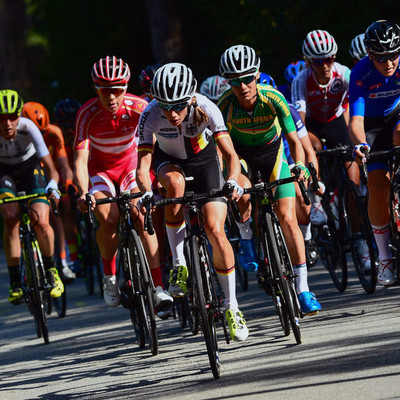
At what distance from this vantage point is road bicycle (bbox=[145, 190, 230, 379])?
727 centimetres

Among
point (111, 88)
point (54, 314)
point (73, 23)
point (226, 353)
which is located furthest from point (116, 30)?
point (226, 353)

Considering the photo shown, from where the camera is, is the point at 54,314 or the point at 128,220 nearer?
the point at 128,220

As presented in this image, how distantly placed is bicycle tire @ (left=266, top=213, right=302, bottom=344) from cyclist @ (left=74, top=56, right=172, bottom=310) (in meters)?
1.27

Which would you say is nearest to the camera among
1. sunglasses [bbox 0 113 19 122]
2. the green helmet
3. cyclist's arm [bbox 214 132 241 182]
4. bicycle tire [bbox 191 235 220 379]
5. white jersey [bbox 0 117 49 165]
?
bicycle tire [bbox 191 235 220 379]

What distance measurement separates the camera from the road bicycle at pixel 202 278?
7.27m

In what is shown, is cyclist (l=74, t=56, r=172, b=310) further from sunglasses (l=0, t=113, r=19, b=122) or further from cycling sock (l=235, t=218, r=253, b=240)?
sunglasses (l=0, t=113, r=19, b=122)

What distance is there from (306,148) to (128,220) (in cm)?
167

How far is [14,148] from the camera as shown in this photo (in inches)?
434

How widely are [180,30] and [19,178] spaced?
39.8ft

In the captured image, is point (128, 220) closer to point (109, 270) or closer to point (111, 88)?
point (109, 270)

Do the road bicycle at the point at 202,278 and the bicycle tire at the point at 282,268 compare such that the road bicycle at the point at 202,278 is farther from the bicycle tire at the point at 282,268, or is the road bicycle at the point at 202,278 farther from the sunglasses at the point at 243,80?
the sunglasses at the point at 243,80

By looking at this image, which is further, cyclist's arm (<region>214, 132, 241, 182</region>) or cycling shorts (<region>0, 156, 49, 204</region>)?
cycling shorts (<region>0, 156, 49, 204</region>)

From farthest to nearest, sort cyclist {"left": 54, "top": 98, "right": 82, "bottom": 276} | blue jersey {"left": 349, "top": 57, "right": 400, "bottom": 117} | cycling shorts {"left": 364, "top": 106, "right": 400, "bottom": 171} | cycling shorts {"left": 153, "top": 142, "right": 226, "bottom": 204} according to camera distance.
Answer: cyclist {"left": 54, "top": 98, "right": 82, "bottom": 276}
cycling shorts {"left": 364, "top": 106, "right": 400, "bottom": 171}
blue jersey {"left": 349, "top": 57, "right": 400, "bottom": 117}
cycling shorts {"left": 153, "top": 142, "right": 226, "bottom": 204}

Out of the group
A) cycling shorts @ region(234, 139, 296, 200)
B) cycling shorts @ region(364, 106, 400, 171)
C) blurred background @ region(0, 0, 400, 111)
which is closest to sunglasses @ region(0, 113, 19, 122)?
cycling shorts @ region(234, 139, 296, 200)
